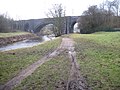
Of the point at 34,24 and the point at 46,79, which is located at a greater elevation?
the point at 34,24

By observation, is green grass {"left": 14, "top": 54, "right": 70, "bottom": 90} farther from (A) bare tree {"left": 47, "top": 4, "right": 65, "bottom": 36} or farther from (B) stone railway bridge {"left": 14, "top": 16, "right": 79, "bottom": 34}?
(B) stone railway bridge {"left": 14, "top": 16, "right": 79, "bottom": 34}

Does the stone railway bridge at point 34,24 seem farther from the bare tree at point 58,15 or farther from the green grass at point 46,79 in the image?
the green grass at point 46,79

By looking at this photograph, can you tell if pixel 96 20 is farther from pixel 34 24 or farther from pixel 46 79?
pixel 46 79

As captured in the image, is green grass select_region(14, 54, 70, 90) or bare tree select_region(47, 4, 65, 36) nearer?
green grass select_region(14, 54, 70, 90)

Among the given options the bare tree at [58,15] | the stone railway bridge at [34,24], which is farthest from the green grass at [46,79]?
the stone railway bridge at [34,24]

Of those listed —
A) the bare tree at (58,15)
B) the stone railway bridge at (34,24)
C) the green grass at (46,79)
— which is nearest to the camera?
the green grass at (46,79)

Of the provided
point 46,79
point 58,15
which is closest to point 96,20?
point 58,15

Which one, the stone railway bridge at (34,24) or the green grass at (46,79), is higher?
the stone railway bridge at (34,24)

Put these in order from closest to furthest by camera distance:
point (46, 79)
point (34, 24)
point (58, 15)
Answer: point (46, 79)
point (58, 15)
point (34, 24)

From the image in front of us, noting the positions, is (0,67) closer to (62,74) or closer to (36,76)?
(36,76)

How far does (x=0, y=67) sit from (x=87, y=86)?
6.41 metres

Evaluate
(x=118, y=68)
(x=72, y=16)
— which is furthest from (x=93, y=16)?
(x=118, y=68)

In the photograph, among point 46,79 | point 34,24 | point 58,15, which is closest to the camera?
point 46,79

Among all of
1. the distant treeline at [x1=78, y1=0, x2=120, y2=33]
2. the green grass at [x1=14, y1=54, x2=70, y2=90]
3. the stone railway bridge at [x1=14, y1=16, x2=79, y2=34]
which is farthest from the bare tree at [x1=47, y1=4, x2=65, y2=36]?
the green grass at [x1=14, y1=54, x2=70, y2=90]
